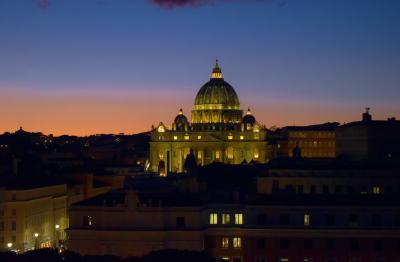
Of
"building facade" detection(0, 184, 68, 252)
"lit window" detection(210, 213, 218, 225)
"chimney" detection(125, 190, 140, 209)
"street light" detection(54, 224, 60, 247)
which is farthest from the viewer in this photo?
"street light" detection(54, 224, 60, 247)

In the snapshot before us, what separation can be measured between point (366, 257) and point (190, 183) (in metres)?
19.7

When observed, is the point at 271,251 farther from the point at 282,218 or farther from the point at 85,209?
the point at 85,209

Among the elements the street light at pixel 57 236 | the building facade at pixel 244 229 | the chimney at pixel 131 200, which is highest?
the chimney at pixel 131 200

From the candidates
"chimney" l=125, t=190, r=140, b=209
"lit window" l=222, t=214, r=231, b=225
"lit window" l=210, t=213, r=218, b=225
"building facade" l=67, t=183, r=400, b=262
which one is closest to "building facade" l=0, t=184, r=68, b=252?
"building facade" l=67, t=183, r=400, b=262

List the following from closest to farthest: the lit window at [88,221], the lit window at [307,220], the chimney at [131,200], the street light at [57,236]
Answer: the lit window at [307,220], the lit window at [88,221], the chimney at [131,200], the street light at [57,236]

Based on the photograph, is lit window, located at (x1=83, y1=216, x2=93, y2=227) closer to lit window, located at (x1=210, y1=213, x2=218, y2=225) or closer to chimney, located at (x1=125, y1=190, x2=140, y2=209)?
chimney, located at (x1=125, y1=190, x2=140, y2=209)

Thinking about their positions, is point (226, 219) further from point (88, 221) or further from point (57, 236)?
point (57, 236)

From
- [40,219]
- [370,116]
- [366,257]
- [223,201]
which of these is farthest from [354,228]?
[370,116]

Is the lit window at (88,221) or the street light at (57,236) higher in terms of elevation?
the lit window at (88,221)

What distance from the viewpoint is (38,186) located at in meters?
118

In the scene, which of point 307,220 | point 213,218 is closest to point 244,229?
point 213,218

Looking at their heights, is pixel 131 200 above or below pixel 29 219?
above

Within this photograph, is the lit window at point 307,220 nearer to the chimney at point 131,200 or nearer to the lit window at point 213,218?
the lit window at point 213,218

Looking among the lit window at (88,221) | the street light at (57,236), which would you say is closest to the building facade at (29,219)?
the street light at (57,236)
